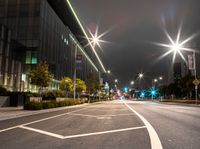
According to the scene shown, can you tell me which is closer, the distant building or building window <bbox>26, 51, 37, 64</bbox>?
the distant building

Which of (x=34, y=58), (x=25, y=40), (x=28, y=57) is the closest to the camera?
(x=34, y=58)

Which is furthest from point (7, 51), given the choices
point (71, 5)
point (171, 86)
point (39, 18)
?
point (171, 86)

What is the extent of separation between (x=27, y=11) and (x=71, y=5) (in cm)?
1683

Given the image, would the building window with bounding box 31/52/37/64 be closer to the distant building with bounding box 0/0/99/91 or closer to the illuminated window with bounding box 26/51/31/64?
the distant building with bounding box 0/0/99/91

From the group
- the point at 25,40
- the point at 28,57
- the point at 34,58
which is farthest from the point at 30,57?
the point at 25,40

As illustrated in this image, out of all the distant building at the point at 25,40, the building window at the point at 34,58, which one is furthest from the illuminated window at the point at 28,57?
the building window at the point at 34,58

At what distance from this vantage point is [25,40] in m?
48.7

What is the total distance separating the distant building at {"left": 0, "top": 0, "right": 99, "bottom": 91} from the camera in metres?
41.5

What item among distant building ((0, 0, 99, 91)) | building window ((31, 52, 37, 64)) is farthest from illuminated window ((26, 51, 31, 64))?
building window ((31, 52, 37, 64))

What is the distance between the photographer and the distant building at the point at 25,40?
4147 cm

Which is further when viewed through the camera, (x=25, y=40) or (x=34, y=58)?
(x=25, y=40)

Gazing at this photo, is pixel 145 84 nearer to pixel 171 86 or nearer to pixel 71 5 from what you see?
pixel 171 86

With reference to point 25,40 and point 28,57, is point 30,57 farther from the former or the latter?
point 25,40

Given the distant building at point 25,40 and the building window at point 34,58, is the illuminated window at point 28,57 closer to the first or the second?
the distant building at point 25,40
